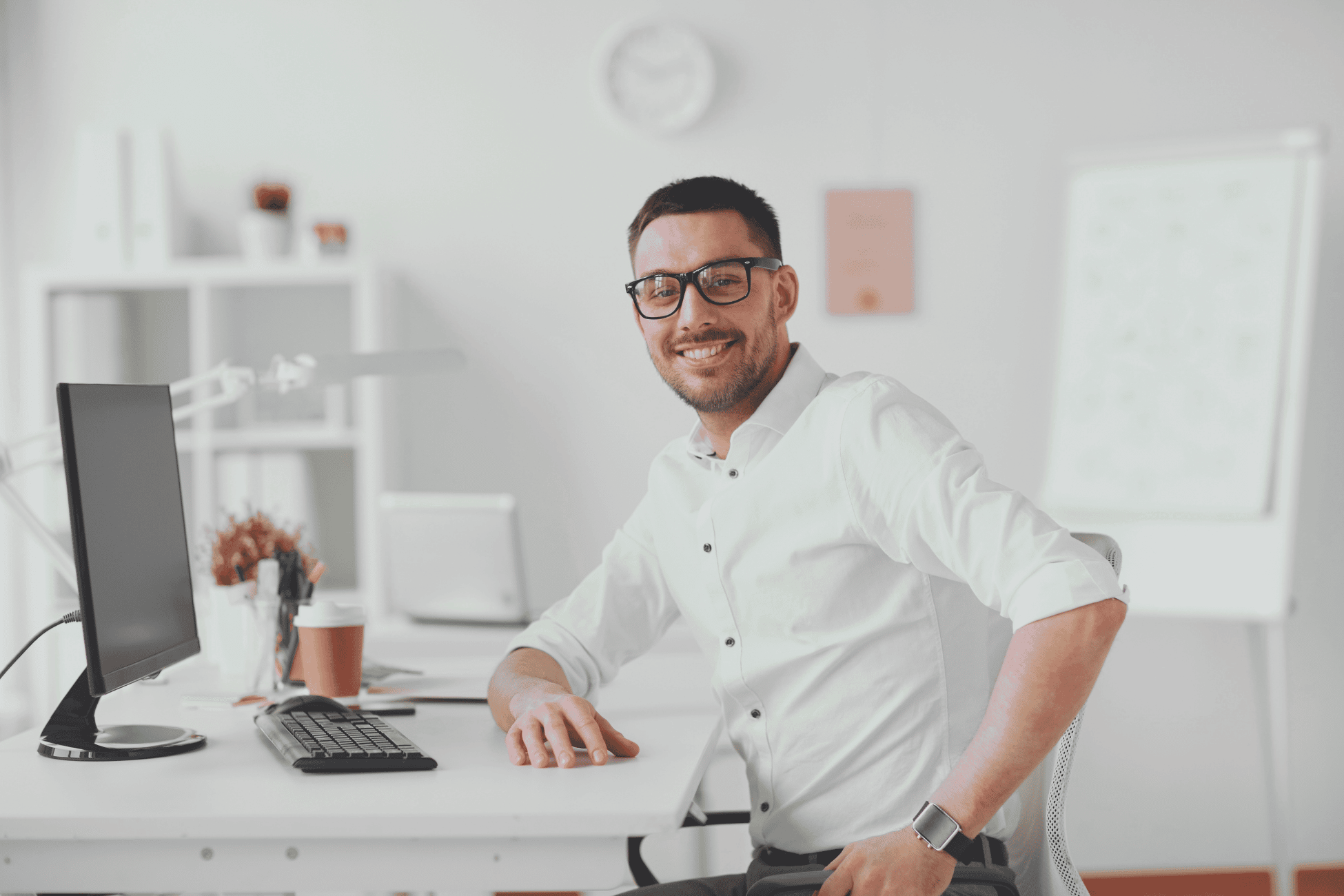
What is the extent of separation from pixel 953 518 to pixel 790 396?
38cm

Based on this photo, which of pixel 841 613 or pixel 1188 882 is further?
pixel 1188 882

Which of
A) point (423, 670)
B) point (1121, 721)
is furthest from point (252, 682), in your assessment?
point (1121, 721)

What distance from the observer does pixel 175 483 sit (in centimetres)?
158

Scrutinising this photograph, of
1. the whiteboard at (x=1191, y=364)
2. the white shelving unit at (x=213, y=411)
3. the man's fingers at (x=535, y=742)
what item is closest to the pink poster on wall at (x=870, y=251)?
the whiteboard at (x=1191, y=364)

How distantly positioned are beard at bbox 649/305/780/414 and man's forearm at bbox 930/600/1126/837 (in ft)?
1.74

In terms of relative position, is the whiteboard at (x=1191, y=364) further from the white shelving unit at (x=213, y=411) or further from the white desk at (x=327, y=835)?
the white desk at (x=327, y=835)

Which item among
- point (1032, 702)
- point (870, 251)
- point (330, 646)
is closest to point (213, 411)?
point (330, 646)

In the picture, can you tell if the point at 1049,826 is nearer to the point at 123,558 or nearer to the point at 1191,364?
the point at 123,558

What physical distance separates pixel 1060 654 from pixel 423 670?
1161mm

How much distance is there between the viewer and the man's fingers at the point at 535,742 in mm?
1305

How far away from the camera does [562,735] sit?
4.35 ft

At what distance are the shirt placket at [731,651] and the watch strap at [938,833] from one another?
33 cm

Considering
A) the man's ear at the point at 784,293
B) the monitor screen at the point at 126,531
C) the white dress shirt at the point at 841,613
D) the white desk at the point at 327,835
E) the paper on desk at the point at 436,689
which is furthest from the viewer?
the paper on desk at the point at 436,689

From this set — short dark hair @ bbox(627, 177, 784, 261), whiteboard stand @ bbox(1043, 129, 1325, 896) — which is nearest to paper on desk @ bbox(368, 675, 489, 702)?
short dark hair @ bbox(627, 177, 784, 261)
